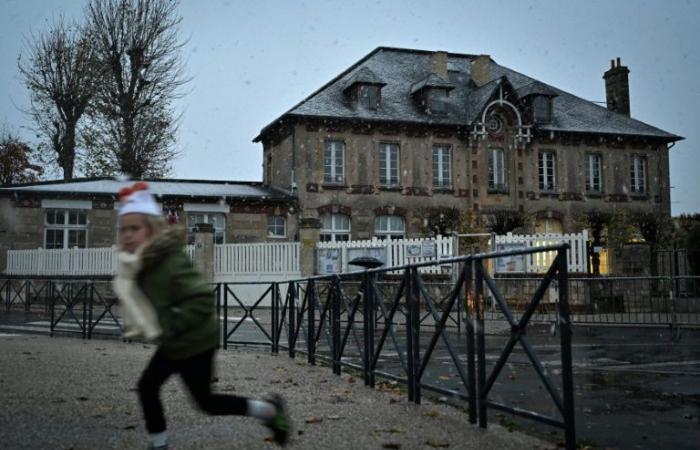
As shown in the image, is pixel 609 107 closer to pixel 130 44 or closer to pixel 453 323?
pixel 130 44

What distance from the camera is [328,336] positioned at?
989 cm

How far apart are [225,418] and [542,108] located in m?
30.7

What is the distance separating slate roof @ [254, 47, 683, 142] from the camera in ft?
105

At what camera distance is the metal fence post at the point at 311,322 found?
34.0 ft

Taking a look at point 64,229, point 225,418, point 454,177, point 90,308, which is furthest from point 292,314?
point 454,177

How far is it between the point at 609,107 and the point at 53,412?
36.7m

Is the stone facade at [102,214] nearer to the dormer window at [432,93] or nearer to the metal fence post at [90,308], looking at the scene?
the dormer window at [432,93]

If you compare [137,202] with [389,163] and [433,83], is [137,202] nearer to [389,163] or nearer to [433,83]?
[389,163]

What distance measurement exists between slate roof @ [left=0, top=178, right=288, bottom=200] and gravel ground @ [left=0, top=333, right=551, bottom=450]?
65.2ft

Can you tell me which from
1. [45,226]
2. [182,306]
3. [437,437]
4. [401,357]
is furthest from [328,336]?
[45,226]

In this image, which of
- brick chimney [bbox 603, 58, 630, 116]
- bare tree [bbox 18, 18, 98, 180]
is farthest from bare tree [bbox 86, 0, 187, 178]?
brick chimney [bbox 603, 58, 630, 116]

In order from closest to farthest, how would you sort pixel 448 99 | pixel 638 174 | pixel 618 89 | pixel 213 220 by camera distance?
pixel 213 220 < pixel 448 99 < pixel 638 174 < pixel 618 89

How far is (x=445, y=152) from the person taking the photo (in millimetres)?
33219

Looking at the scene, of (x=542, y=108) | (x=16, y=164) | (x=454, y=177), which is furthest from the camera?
(x=16, y=164)
